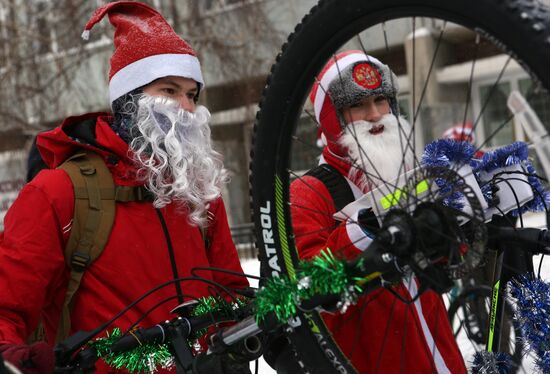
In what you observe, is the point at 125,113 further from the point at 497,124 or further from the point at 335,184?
the point at 497,124

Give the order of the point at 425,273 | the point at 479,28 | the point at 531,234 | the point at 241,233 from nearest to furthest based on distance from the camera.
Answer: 1. the point at 479,28
2. the point at 425,273
3. the point at 531,234
4. the point at 241,233

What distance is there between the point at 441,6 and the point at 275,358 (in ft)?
3.33

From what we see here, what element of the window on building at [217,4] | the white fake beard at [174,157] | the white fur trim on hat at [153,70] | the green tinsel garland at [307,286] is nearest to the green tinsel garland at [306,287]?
the green tinsel garland at [307,286]

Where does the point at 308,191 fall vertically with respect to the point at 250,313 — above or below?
above

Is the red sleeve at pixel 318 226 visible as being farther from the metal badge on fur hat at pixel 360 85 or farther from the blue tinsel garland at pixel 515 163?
the blue tinsel garland at pixel 515 163

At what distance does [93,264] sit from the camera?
85.4 inches

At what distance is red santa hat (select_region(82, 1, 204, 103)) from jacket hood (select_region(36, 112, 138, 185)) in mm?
236

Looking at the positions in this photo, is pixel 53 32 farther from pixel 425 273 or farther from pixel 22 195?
pixel 425 273

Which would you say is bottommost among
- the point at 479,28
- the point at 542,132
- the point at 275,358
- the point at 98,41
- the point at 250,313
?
the point at 275,358

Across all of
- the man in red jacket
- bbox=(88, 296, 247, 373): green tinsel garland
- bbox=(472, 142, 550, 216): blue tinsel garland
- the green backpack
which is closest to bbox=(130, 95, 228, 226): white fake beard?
the man in red jacket

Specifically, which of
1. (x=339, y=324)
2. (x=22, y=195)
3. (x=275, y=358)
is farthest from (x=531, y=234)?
(x=22, y=195)

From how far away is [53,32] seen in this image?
1376cm

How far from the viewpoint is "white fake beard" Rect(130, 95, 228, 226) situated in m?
2.32

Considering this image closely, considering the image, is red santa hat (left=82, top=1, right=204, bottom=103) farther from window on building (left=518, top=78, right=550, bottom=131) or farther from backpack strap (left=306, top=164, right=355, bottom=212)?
window on building (left=518, top=78, right=550, bottom=131)
